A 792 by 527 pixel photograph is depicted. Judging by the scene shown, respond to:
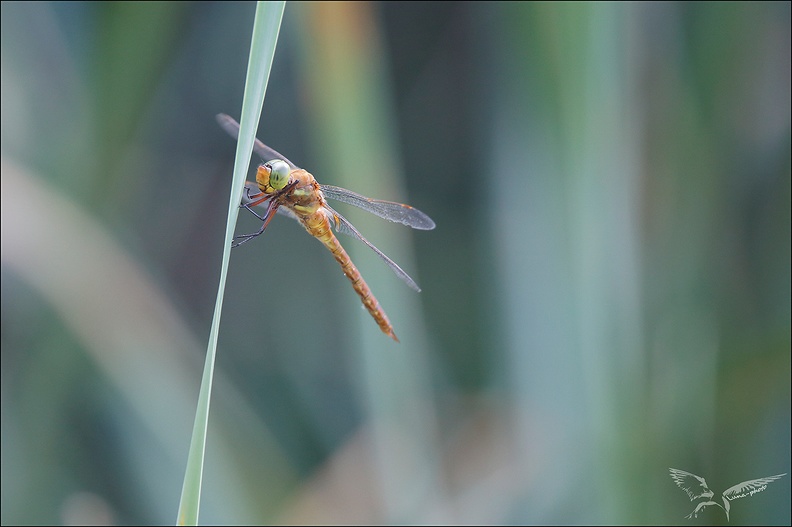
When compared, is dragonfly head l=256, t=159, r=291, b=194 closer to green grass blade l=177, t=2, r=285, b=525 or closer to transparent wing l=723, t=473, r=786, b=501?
green grass blade l=177, t=2, r=285, b=525

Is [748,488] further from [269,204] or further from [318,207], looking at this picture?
[269,204]

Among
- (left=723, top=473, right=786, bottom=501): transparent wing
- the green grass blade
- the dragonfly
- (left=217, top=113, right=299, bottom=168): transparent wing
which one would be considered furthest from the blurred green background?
the green grass blade

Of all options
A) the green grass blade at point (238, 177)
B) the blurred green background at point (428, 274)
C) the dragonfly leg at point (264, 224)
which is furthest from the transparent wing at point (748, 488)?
the green grass blade at point (238, 177)

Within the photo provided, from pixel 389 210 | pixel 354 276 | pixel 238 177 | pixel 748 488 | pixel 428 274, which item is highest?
pixel 238 177

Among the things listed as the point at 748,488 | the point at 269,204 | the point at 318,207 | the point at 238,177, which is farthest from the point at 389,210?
the point at 748,488

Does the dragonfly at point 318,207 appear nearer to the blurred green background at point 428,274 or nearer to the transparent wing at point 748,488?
the blurred green background at point 428,274

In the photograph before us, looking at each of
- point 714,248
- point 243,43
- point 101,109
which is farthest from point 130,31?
point 714,248

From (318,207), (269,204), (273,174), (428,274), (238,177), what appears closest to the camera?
(238,177)
